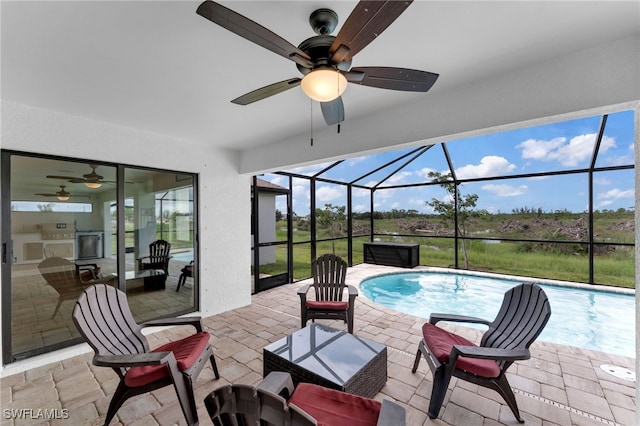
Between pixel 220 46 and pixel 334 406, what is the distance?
2462mm

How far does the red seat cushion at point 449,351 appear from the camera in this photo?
1955 millimetres

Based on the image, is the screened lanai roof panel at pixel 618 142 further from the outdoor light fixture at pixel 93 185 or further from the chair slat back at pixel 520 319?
the outdoor light fixture at pixel 93 185

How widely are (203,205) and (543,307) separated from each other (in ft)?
14.2

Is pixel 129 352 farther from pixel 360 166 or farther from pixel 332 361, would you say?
pixel 360 166

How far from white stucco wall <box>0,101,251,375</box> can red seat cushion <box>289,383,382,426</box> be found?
3.05m

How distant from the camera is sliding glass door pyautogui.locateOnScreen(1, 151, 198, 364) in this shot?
9.03 ft

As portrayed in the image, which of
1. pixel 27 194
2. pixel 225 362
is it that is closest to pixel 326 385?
pixel 225 362

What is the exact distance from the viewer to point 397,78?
1.58 metres

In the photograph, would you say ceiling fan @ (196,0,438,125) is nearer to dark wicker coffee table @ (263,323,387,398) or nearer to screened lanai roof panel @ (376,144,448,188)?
dark wicker coffee table @ (263,323,387,398)

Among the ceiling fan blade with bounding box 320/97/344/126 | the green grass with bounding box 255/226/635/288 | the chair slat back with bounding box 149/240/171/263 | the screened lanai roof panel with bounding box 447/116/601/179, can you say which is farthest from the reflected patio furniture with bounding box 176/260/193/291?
the screened lanai roof panel with bounding box 447/116/601/179

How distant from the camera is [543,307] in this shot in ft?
6.93

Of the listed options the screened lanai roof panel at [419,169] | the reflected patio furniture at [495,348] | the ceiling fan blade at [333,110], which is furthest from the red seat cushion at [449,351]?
the screened lanai roof panel at [419,169]

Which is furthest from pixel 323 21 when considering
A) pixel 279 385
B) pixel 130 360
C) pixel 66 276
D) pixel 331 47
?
pixel 66 276

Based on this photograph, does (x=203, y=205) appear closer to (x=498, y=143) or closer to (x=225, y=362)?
(x=225, y=362)
